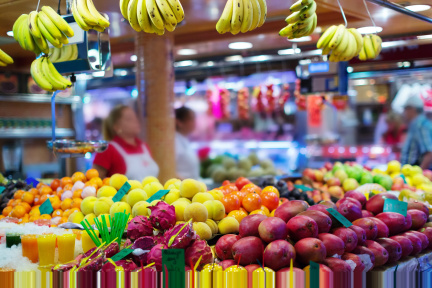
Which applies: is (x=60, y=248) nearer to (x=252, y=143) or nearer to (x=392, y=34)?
(x=392, y=34)

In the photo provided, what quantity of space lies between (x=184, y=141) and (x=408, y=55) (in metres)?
3.63

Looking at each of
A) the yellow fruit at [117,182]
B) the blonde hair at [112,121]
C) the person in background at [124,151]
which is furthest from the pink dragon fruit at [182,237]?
the blonde hair at [112,121]

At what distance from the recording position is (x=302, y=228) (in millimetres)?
2527

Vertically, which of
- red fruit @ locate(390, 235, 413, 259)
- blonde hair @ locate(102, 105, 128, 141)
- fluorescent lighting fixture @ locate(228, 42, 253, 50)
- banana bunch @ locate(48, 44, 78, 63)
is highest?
fluorescent lighting fixture @ locate(228, 42, 253, 50)

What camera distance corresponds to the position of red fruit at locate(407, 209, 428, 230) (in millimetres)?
3299

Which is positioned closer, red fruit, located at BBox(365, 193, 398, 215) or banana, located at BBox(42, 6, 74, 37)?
banana, located at BBox(42, 6, 74, 37)

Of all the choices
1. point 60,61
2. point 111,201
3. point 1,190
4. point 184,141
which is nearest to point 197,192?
point 111,201

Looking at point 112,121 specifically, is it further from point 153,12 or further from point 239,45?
point 153,12

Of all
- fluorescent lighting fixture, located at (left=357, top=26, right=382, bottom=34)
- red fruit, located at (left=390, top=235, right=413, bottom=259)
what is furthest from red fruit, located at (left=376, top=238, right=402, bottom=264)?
fluorescent lighting fixture, located at (left=357, top=26, right=382, bottom=34)

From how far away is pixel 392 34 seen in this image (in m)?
6.45

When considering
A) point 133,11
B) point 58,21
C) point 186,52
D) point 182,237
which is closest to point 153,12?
point 133,11

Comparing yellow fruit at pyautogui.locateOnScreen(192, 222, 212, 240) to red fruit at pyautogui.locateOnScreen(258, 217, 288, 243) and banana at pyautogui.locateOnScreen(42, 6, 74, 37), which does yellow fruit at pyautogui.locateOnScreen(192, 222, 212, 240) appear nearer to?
red fruit at pyautogui.locateOnScreen(258, 217, 288, 243)

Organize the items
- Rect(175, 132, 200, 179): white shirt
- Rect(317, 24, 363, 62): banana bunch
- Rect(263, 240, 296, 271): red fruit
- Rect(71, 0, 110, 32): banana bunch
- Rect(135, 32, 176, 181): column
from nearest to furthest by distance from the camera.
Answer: Rect(263, 240, 296, 271): red fruit < Rect(71, 0, 110, 32): banana bunch < Rect(317, 24, 363, 62): banana bunch < Rect(135, 32, 176, 181): column < Rect(175, 132, 200, 179): white shirt

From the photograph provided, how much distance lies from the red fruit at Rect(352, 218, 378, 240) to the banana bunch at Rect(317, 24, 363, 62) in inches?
56.8
